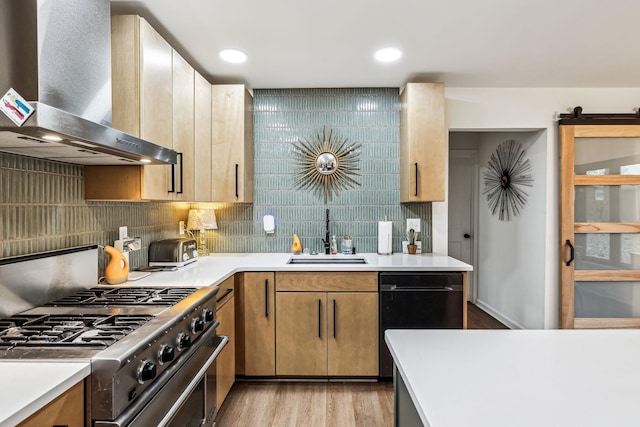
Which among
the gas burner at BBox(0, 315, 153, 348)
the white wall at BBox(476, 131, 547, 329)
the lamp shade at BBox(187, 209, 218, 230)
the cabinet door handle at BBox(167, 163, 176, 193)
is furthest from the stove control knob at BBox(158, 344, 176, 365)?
the white wall at BBox(476, 131, 547, 329)

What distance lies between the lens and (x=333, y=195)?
3.20 meters

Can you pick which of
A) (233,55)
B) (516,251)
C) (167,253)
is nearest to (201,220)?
(167,253)

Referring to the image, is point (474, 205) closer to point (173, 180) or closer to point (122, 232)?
point (173, 180)

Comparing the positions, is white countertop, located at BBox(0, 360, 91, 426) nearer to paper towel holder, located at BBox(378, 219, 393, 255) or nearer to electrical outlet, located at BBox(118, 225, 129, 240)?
electrical outlet, located at BBox(118, 225, 129, 240)

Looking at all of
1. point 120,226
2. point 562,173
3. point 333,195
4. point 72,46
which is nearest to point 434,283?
point 333,195

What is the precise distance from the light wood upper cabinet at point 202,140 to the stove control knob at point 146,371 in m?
1.50

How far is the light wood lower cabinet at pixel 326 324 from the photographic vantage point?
259 cm

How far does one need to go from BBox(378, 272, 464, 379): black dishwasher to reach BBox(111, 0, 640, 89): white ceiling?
1.53 meters

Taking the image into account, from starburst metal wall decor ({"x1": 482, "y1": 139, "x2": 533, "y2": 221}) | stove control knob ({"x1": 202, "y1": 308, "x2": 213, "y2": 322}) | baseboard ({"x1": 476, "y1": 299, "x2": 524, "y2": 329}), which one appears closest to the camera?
stove control knob ({"x1": 202, "y1": 308, "x2": 213, "y2": 322})

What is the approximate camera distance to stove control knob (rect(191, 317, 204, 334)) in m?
1.57

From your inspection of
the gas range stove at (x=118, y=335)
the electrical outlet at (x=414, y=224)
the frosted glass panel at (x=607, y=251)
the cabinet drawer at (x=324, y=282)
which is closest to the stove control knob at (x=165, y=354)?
the gas range stove at (x=118, y=335)

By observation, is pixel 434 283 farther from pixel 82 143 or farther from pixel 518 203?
pixel 82 143

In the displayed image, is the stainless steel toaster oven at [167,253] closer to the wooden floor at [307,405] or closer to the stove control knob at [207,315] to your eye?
the stove control knob at [207,315]

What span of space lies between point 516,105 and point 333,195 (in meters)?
1.79
